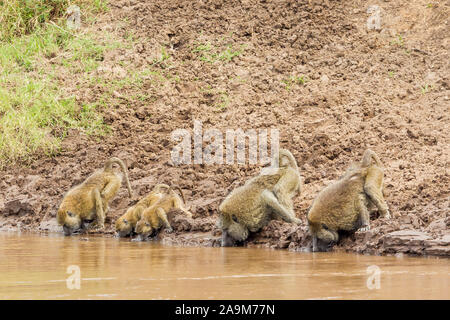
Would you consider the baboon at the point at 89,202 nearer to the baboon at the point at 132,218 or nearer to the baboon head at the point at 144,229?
the baboon at the point at 132,218

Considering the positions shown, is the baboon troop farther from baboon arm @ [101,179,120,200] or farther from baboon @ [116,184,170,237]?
baboon arm @ [101,179,120,200]

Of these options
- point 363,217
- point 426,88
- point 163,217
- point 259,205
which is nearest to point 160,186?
point 163,217

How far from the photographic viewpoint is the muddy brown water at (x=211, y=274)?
5059 mm

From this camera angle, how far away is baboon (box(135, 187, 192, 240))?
9.66m

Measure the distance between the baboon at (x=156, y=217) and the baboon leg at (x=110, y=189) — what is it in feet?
4.07

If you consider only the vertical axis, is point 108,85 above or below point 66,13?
below

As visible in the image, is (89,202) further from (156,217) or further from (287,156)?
(287,156)

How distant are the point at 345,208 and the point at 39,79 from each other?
10.1 metres

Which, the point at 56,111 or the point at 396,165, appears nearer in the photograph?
the point at 396,165

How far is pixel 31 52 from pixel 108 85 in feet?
9.26

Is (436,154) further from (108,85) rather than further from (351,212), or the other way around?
(108,85)

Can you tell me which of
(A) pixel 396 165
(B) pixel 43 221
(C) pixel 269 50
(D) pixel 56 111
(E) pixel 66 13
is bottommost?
(B) pixel 43 221

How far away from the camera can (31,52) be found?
56.9ft

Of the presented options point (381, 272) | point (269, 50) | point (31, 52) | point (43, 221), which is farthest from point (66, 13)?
point (381, 272)
